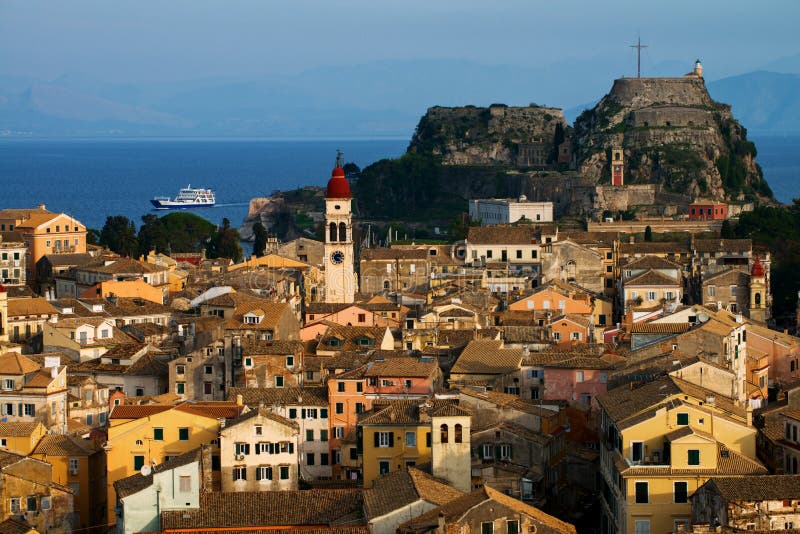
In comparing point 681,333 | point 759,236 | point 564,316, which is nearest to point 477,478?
point 681,333

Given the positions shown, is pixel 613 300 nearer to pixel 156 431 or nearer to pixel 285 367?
pixel 285 367

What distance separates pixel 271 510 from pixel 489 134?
140649 mm

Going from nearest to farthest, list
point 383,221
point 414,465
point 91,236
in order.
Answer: point 414,465
point 91,236
point 383,221

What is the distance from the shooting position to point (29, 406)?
52.9 m

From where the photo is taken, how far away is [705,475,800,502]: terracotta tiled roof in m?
38.1

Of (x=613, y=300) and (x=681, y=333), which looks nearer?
(x=681, y=333)

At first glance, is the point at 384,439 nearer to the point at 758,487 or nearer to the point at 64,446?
the point at 64,446

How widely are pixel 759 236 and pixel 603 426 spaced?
59.2 metres

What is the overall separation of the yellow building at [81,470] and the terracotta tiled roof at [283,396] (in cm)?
520

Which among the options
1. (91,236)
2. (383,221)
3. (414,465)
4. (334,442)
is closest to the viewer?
(414,465)

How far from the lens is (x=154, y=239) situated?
117 metres

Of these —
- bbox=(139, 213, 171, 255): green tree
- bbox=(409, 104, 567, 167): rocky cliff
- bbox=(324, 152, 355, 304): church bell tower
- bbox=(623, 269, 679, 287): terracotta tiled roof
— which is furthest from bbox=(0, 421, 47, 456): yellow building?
bbox=(409, 104, 567, 167): rocky cliff

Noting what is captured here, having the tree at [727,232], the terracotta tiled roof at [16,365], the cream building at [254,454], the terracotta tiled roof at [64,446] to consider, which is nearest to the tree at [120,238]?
the tree at [727,232]

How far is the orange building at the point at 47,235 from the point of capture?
9769 centimetres
